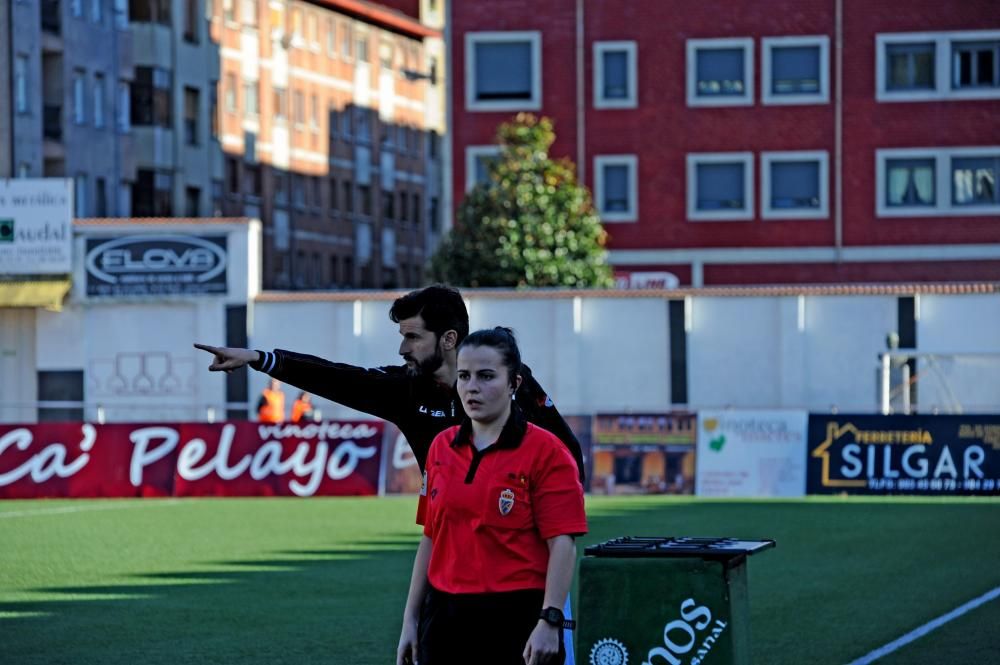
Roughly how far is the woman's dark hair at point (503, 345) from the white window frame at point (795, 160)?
52.4 metres

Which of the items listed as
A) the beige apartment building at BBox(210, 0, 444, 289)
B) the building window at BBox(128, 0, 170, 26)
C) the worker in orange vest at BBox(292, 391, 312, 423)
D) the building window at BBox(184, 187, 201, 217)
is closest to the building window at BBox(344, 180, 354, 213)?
the beige apartment building at BBox(210, 0, 444, 289)

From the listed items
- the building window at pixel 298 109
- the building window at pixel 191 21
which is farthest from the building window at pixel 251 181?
the building window at pixel 191 21

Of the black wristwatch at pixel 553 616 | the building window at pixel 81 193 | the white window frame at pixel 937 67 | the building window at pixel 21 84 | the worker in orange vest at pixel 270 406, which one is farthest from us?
the building window at pixel 81 193

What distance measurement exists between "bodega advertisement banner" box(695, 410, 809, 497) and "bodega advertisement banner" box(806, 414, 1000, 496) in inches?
9.4

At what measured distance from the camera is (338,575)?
19.6m

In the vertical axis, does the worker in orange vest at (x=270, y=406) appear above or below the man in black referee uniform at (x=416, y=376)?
below

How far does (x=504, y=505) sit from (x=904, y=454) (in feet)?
79.3

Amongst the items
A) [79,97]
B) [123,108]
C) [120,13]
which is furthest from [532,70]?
[123,108]

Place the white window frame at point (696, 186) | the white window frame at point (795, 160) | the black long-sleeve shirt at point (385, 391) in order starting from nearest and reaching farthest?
the black long-sleeve shirt at point (385, 391) < the white window frame at point (795, 160) < the white window frame at point (696, 186)

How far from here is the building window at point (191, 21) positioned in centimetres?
7400

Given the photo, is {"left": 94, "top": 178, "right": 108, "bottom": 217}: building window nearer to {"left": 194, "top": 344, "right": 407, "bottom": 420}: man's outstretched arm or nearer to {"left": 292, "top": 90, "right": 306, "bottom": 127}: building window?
{"left": 292, "top": 90, "right": 306, "bottom": 127}: building window

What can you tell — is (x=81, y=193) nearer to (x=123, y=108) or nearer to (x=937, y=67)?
(x=123, y=108)

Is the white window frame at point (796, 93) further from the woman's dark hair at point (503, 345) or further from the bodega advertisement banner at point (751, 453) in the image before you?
the woman's dark hair at point (503, 345)

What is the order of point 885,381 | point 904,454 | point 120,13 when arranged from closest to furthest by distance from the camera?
point 904,454, point 885,381, point 120,13
